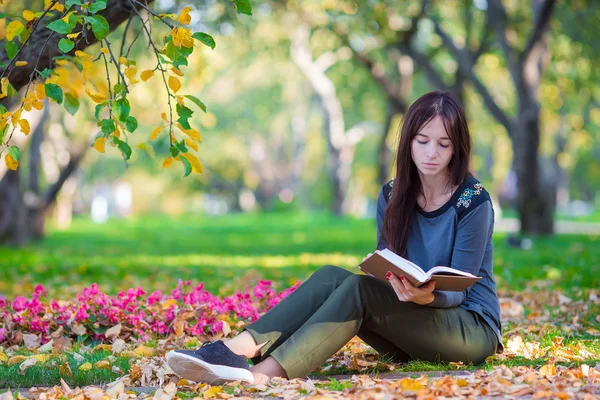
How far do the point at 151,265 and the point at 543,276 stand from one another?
18.4 ft

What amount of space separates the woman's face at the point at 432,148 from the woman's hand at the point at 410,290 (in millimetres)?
633

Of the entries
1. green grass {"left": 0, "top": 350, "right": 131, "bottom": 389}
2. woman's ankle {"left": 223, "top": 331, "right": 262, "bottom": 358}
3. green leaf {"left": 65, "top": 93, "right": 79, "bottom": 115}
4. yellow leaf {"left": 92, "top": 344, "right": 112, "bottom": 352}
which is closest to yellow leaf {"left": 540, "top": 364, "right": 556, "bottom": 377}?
woman's ankle {"left": 223, "top": 331, "right": 262, "bottom": 358}

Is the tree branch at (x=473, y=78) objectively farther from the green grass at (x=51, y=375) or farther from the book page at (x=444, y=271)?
the book page at (x=444, y=271)

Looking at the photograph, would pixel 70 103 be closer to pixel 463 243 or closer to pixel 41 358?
pixel 41 358

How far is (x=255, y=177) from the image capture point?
166 feet

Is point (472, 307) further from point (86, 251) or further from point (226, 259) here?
point (86, 251)

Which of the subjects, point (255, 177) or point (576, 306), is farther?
point (255, 177)

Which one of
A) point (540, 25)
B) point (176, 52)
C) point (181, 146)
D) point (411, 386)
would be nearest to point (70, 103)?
point (181, 146)

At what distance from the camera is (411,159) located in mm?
4277

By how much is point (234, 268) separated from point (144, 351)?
637 centimetres

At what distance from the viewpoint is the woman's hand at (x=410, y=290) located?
3.75 meters

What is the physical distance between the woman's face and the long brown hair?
2cm

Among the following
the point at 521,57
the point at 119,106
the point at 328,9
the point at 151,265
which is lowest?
the point at 151,265

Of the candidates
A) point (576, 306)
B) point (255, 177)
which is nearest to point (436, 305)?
point (576, 306)
